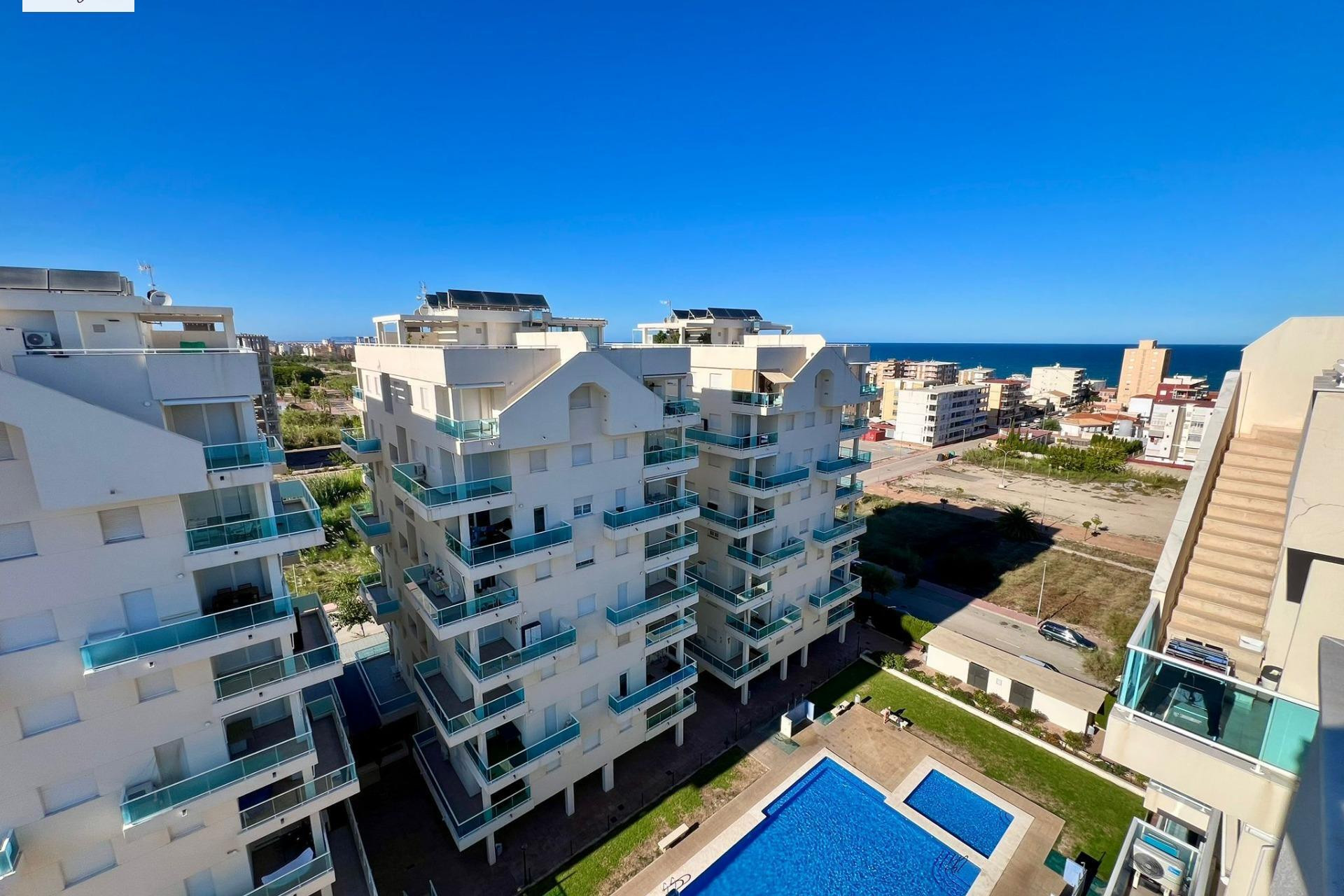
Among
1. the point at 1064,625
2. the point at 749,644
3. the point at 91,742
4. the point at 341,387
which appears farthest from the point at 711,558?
the point at 341,387

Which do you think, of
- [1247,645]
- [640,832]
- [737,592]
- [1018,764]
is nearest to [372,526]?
[640,832]

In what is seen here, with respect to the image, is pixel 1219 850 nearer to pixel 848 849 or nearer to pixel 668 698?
pixel 848 849

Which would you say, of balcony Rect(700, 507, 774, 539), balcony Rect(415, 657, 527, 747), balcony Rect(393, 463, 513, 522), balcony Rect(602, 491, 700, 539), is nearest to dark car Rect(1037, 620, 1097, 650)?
balcony Rect(700, 507, 774, 539)

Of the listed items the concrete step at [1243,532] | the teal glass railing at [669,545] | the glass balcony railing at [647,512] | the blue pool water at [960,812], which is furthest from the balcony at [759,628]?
the concrete step at [1243,532]

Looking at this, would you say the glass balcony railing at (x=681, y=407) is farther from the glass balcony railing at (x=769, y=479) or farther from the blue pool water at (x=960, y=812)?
the blue pool water at (x=960, y=812)

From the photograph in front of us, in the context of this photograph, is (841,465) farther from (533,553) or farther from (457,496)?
(457,496)
